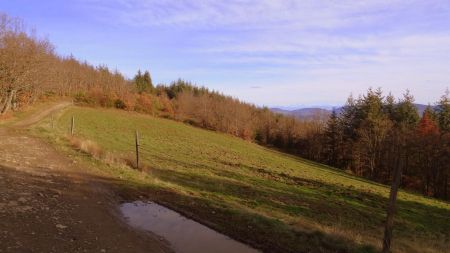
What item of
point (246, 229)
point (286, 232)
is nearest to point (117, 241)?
point (246, 229)

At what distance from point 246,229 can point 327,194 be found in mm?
20304

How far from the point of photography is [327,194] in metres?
30.2

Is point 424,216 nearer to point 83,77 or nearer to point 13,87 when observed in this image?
point 13,87

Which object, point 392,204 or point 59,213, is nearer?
point 392,204

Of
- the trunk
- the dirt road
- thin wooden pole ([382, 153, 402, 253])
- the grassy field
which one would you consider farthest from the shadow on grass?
the trunk

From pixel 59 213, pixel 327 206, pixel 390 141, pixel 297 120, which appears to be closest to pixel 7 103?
pixel 327 206

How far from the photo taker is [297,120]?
4257 inches

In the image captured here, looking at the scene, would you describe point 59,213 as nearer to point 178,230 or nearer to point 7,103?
point 178,230

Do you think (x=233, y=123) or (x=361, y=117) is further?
(x=233, y=123)

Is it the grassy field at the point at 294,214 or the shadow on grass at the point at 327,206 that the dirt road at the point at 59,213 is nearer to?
the grassy field at the point at 294,214

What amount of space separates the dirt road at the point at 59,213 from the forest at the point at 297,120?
7808 mm

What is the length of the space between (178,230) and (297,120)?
9976cm

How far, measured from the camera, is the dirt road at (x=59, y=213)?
28.7 ft

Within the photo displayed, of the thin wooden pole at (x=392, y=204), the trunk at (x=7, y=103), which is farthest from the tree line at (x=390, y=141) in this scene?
the trunk at (x=7, y=103)
